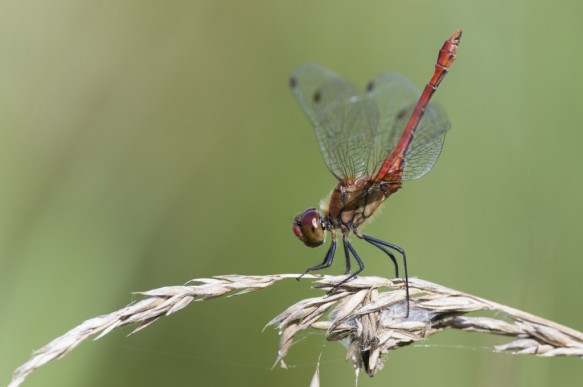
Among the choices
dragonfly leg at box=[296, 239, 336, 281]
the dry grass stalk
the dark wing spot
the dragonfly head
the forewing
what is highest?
the dark wing spot

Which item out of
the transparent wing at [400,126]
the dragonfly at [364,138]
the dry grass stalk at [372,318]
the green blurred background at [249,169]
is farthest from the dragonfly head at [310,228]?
the dry grass stalk at [372,318]

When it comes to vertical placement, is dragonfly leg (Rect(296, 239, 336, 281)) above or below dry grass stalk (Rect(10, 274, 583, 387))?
above

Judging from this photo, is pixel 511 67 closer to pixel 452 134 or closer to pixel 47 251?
pixel 452 134

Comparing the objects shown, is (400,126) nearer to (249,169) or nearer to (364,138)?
(364,138)

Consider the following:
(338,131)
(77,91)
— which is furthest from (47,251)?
(338,131)

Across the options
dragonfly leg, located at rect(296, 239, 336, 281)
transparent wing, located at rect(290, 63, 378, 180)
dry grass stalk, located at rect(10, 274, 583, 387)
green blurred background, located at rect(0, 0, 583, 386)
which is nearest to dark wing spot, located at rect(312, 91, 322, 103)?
transparent wing, located at rect(290, 63, 378, 180)

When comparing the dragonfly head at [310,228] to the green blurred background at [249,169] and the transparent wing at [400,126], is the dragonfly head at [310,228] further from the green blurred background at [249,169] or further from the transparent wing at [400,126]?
the transparent wing at [400,126]

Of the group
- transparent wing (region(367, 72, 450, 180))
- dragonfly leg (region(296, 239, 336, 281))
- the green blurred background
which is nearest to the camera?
the green blurred background

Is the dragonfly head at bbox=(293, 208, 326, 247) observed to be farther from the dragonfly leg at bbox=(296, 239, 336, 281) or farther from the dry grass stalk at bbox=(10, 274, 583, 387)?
the dry grass stalk at bbox=(10, 274, 583, 387)
